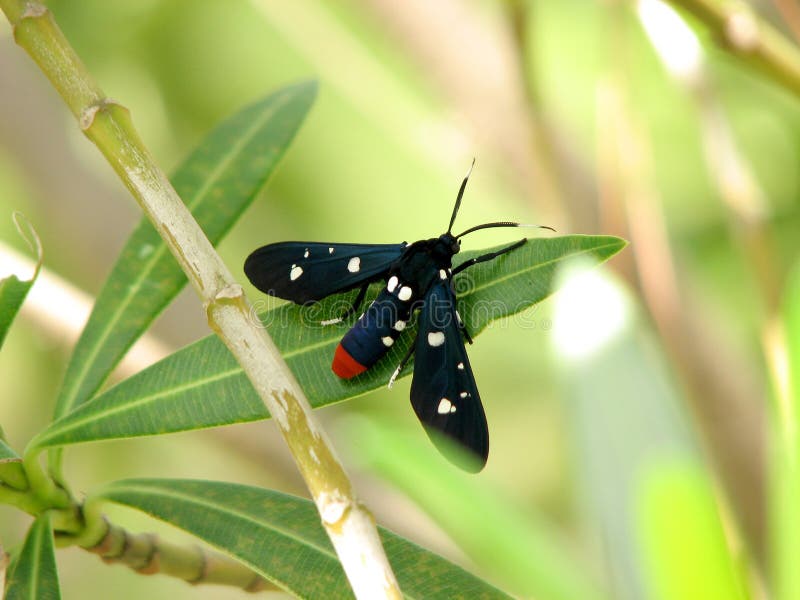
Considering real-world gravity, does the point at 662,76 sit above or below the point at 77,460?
above

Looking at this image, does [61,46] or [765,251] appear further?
[765,251]

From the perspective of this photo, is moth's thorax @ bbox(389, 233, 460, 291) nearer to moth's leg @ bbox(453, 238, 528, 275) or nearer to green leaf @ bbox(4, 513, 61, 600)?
moth's leg @ bbox(453, 238, 528, 275)

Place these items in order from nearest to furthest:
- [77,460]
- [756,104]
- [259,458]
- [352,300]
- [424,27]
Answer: [352,300] < [259,458] < [424,27] < [756,104] < [77,460]

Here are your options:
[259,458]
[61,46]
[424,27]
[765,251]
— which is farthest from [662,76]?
[61,46]

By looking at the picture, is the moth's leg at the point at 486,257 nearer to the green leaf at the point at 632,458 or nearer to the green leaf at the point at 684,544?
the green leaf at the point at 632,458

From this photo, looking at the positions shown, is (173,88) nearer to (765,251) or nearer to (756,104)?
(756,104)

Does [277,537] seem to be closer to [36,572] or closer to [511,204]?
[36,572]

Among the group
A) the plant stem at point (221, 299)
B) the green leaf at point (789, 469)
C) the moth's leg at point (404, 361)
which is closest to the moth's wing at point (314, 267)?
the moth's leg at point (404, 361)
